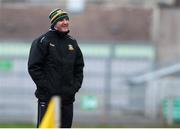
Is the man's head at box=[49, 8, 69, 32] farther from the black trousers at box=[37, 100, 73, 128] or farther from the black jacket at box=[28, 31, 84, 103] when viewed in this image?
the black trousers at box=[37, 100, 73, 128]

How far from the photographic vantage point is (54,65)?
8.24 m

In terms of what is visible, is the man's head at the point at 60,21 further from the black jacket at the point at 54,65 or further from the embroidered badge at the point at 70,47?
the embroidered badge at the point at 70,47

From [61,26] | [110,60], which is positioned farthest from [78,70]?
[110,60]

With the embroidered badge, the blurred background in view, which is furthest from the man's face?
the blurred background

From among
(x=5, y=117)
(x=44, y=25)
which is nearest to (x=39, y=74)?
(x=5, y=117)

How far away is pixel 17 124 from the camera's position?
64.5 ft

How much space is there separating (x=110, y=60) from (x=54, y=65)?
1410cm

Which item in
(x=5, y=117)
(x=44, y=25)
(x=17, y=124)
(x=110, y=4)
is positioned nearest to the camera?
(x=17, y=124)

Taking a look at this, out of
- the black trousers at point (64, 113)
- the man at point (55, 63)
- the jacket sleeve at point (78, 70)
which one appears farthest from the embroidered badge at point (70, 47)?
the black trousers at point (64, 113)

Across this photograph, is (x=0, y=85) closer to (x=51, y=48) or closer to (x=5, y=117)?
(x=5, y=117)

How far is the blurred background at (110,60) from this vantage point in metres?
20.9

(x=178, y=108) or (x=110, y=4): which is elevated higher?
(x=110, y=4)

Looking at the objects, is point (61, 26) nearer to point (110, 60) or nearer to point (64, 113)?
point (64, 113)

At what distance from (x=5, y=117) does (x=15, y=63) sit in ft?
5.43
